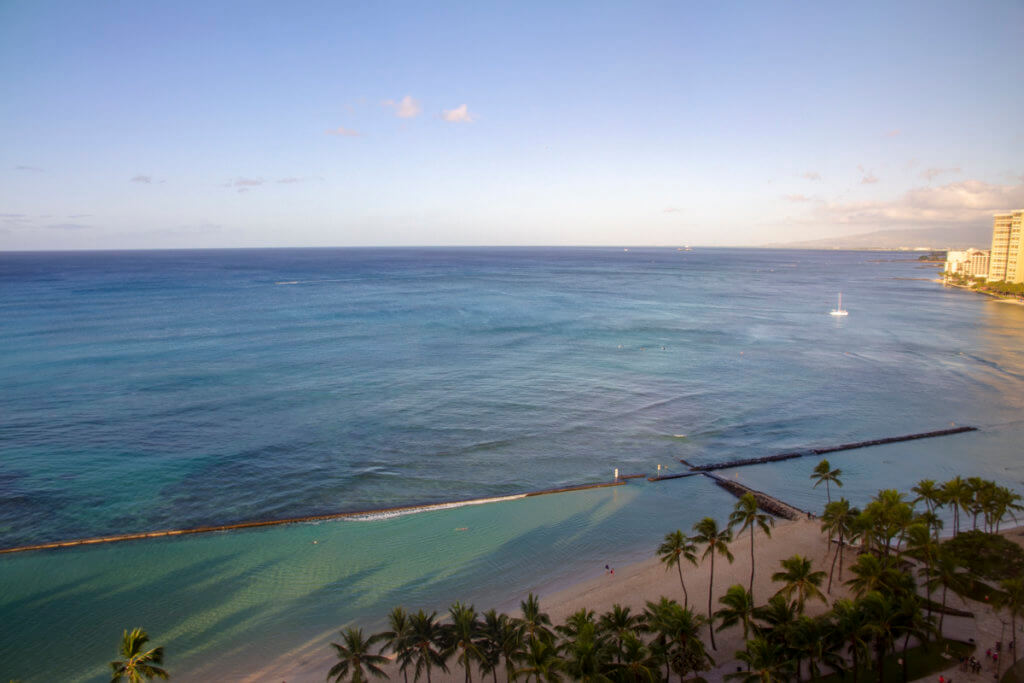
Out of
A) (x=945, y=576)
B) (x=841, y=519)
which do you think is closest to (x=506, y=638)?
(x=841, y=519)

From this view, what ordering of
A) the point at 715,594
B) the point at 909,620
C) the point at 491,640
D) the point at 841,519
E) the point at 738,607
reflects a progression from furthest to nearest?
the point at 715,594 < the point at 841,519 < the point at 738,607 < the point at 909,620 < the point at 491,640

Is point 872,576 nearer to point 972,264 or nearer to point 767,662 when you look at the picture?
point 767,662

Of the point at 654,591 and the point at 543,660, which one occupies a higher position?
the point at 543,660

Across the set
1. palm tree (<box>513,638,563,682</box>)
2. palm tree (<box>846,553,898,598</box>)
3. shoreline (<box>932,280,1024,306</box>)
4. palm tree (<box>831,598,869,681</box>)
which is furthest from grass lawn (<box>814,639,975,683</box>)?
shoreline (<box>932,280,1024,306</box>)

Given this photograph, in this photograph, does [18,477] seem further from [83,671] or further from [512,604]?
[512,604]

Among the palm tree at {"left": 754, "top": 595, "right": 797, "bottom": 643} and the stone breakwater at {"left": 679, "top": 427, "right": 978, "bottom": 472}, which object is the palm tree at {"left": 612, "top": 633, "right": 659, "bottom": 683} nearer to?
the palm tree at {"left": 754, "top": 595, "right": 797, "bottom": 643}

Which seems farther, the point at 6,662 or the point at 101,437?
the point at 101,437

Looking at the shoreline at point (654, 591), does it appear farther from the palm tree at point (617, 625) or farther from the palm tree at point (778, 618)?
the palm tree at point (617, 625)

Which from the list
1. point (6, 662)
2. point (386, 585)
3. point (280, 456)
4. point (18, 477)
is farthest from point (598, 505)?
point (18, 477)
